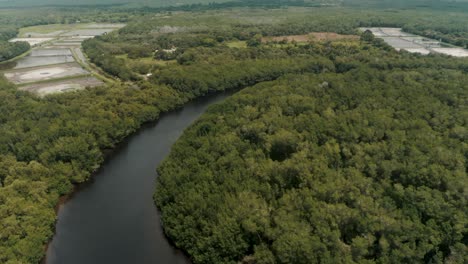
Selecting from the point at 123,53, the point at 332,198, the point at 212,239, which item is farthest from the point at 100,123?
the point at 123,53

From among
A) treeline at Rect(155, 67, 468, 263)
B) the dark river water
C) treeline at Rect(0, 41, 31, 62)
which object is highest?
treeline at Rect(0, 41, 31, 62)

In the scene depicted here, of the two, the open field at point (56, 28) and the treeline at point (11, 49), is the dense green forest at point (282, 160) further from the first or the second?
the open field at point (56, 28)

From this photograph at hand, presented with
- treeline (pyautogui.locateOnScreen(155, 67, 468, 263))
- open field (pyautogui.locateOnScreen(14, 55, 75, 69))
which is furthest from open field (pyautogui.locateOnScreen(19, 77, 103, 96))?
treeline (pyautogui.locateOnScreen(155, 67, 468, 263))

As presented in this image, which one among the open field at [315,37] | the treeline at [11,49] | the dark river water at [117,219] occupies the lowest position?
the dark river water at [117,219]

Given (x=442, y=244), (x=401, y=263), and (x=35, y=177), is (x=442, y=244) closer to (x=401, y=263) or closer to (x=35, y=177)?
(x=401, y=263)

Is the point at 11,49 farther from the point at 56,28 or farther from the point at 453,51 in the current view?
the point at 453,51

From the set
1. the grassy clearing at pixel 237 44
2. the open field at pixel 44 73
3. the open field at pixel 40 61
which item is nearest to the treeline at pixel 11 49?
the open field at pixel 40 61

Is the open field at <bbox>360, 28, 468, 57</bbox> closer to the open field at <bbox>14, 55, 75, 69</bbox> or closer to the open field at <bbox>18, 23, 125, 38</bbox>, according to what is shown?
the open field at <bbox>14, 55, 75, 69</bbox>
